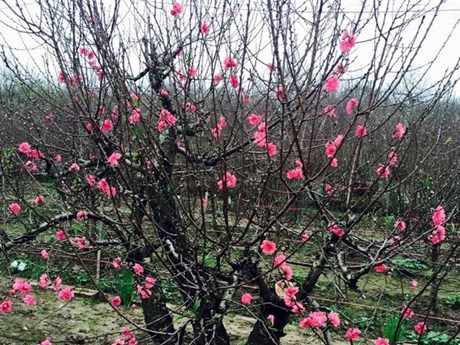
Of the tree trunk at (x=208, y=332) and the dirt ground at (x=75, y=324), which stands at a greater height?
the tree trunk at (x=208, y=332)

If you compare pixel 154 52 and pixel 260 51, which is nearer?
pixel 154 52

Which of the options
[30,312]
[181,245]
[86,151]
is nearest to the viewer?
[181,245]

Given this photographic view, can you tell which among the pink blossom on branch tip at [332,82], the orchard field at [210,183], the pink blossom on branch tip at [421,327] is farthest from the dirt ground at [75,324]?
the pink blossom on branch tip at [332,82]

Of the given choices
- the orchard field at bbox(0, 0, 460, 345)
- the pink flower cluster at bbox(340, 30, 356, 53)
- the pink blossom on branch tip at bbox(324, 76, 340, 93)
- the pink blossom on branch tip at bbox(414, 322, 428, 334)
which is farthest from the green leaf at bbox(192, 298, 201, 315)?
the pink flower cluster at bbox(340, 30, 356, 53)

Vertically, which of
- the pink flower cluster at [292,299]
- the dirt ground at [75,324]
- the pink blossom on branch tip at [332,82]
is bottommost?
the dirt ground at [75,324]

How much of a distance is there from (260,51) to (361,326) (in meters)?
2.71

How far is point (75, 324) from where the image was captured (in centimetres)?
455

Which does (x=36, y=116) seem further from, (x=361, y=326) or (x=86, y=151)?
(x=361, y=326)

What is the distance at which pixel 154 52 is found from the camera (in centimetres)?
380

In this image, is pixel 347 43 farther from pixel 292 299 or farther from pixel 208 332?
pixel 208 332

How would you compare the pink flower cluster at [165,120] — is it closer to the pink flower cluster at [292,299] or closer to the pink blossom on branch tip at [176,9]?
the pink blossom on branch tip at [176,9]

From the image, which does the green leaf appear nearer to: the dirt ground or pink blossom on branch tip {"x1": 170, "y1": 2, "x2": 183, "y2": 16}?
the dirt ground

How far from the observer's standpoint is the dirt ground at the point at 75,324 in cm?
424

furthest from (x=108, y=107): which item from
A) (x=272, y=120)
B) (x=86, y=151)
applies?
(x=86, y=151)
